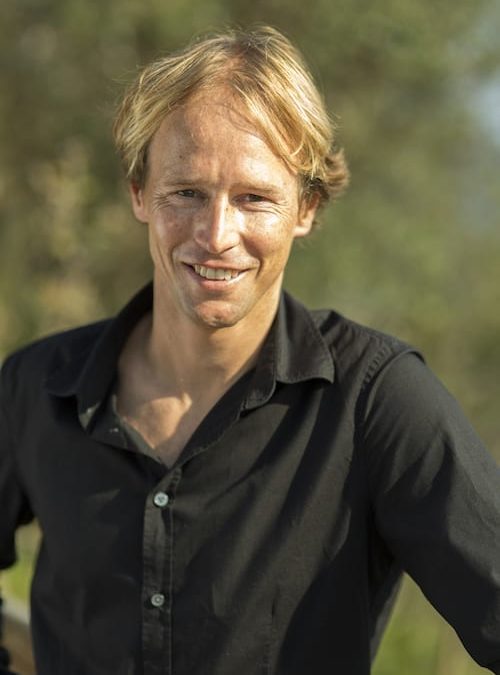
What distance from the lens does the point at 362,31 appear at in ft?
21.2

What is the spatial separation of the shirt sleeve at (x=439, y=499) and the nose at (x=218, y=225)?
13.4 inches

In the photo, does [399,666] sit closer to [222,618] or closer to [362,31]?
[362,31]

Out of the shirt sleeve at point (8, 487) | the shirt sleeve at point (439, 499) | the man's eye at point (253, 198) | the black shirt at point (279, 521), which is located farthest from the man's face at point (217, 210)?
the shirt sleeve at point (8, 487)

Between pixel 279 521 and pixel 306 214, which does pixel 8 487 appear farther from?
pixel 306 214

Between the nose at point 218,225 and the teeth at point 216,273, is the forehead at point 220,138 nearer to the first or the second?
the nose at point 218,225

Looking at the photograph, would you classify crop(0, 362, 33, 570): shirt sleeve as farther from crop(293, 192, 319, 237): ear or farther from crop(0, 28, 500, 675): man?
crop(293, 192, 319, 237): ear

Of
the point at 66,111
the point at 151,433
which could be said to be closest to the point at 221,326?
the point at 151,433

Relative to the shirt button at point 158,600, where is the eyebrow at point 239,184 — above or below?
above

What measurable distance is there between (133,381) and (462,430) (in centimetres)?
67

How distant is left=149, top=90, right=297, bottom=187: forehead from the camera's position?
159cm

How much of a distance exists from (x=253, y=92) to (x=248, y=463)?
0.62m

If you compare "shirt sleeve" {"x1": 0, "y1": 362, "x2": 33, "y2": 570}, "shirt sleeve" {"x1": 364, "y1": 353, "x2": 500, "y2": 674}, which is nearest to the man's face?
"shirt sleeve" {"x1": 364, "y1": 353, "x2": 500, "y2": 674}

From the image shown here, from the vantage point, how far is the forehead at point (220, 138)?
1.59 m

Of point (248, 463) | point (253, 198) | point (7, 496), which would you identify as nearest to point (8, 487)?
point (7, 496)
